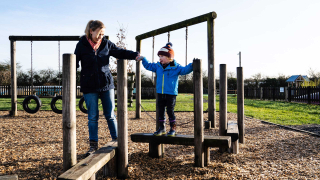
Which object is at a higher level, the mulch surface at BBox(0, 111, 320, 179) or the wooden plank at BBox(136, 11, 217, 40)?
the wooden plank at BBox(136, 11, 217, 40)

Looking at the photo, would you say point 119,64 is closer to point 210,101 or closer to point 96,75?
point 96,75

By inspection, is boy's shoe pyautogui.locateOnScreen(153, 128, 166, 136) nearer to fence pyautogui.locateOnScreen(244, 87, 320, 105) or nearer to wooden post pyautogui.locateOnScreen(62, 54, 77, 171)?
wooden post pyautogui.locateOnScreen(62, 54, 77, 171)

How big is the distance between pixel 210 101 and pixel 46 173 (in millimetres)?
3695

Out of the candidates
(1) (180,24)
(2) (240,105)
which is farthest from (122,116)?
(1) (180,24)

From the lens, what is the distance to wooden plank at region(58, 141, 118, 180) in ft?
5.75

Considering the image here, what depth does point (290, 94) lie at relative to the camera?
1714 centimetres

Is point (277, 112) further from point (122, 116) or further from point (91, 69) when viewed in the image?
point (91, 69)

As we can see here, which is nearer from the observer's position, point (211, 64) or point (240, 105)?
point (240, 105)

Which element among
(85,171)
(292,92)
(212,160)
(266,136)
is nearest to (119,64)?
(85,171)

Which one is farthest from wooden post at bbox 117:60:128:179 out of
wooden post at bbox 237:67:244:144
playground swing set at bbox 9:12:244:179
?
wooden post at bbox 237:67:244:144

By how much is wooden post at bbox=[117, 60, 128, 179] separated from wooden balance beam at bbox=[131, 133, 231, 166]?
0.59 meters

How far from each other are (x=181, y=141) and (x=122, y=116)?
0.87 metres

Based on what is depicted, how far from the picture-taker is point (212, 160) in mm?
3270

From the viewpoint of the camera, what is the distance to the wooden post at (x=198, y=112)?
8.98 feet
